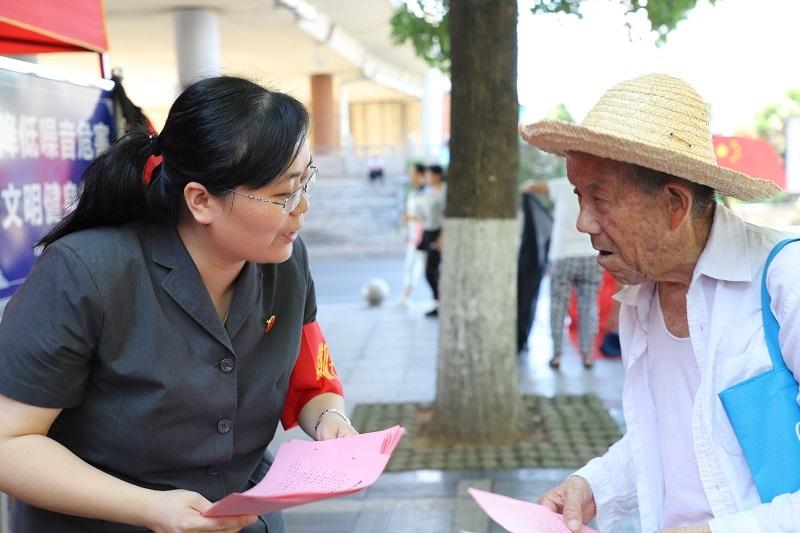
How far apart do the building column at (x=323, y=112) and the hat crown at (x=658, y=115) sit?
25.9 meters

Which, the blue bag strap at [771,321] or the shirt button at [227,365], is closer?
the blue bag strap at [771,321]

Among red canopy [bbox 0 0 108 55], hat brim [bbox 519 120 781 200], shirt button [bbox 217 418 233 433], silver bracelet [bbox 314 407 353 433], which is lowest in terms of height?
silver bracelet [bbox 314 407 353 433]

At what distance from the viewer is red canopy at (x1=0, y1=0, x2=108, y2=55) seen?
276 cm

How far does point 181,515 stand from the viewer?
1646 millimetres

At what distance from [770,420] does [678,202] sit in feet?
1.49

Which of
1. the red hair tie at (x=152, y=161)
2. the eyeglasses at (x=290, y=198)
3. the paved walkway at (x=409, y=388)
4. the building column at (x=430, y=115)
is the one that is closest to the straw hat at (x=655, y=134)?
the eyeglasses at (x=290, y=198)

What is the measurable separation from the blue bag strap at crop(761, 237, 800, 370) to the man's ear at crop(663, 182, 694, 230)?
18 cm

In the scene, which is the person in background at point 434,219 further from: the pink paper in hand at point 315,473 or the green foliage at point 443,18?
the pink paper in hand at point 315,473

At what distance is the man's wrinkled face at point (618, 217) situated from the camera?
180 centimetres

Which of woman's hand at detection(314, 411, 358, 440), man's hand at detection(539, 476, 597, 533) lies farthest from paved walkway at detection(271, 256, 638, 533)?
woman's hand at detection(314, 411, 358, 440)

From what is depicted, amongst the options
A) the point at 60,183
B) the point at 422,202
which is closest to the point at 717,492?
the point at 60,183

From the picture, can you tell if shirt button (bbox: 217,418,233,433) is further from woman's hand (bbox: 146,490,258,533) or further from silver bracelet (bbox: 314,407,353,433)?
silver bracelet (bbox: 314,407,353,433)

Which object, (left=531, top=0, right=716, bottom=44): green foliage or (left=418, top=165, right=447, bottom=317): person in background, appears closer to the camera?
(left=531, top=0, right=716, bottom=44): green foliage

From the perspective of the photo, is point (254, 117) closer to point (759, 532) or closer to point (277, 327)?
point (277, 327)
